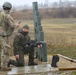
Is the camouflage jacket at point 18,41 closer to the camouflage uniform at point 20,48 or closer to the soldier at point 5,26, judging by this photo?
the camouflage uniform at point 20,48

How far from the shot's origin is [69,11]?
71500 millimetres

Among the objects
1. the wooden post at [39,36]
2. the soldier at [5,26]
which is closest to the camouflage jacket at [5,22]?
the soldier at [5,26]

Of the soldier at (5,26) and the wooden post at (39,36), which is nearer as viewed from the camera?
the soldier at (5,26)

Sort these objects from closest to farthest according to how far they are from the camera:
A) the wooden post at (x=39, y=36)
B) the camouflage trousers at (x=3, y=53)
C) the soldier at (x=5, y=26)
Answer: the soldier at (x=5, y=26) → the camouflage trousers at (x=3, y=53) → the wooden post at (x=39, y=36)

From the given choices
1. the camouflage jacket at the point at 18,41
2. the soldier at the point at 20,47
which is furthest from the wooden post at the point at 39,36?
Answer: the camouflage jacket at the point at 18,41

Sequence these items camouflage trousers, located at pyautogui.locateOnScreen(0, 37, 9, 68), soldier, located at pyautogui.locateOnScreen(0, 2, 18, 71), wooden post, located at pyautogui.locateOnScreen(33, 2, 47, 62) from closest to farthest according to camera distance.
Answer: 1. soldier, located at pyautogui.locateOnScreen(0, 2, 18, 71)
2. camouflage trousers, located at pyautogui.locateOnScreen(0, 37, 9, 68)
3. wooden post, located at pyautogui.locateOnScreen(33, 2, 47, 62)

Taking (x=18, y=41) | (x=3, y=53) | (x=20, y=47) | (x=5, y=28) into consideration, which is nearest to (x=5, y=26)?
(x=5, y=28)

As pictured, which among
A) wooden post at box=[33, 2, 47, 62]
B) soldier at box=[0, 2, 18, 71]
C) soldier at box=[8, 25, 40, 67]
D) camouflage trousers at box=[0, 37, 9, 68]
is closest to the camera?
soldier at box=[0, 2, 18, 71]

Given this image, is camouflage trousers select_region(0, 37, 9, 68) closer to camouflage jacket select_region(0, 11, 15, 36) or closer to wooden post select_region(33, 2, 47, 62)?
camouflage jacket select_region(0, 11, 15, 36)

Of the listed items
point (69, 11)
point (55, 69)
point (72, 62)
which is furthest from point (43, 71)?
point (69, 11)

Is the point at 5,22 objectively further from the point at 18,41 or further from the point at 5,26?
the point at 18,41

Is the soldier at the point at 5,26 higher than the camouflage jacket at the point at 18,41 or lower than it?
higher

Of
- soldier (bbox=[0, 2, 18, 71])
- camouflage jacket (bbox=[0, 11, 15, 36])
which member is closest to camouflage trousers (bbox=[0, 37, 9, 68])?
soldier (bbox=[0, 2, 18, 71])

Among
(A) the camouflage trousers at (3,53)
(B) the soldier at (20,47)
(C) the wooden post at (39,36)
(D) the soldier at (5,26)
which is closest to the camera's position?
(D) the soldier at (5,26)
